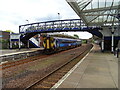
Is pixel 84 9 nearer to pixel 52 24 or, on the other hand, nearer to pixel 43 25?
pixel 52 24

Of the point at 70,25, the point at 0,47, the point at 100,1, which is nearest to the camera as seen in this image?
the point at 100,1

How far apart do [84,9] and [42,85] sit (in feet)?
32.6

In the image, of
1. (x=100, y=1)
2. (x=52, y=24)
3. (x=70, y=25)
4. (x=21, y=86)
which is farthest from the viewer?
(x=52, y=24)

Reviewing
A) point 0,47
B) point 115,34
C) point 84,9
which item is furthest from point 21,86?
point 0,47

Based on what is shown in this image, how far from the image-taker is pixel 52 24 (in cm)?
2608

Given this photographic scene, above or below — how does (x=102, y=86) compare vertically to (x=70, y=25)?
below

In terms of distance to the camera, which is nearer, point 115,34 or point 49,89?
point 49,89

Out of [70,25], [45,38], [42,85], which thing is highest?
[70,25]

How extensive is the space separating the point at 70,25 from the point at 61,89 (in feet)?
65.6

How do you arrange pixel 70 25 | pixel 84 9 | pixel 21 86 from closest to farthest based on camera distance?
pixel 21 86, pixel 84 9, pixel 70 25

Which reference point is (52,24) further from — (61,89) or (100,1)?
(61,89)

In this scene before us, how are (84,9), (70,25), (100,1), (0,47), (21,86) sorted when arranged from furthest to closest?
(0,47) → (70,25) → (84,9) → (100,1) → (21,86)

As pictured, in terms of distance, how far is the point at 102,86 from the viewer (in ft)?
17.0

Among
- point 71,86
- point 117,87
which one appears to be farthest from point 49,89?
point 117,87
